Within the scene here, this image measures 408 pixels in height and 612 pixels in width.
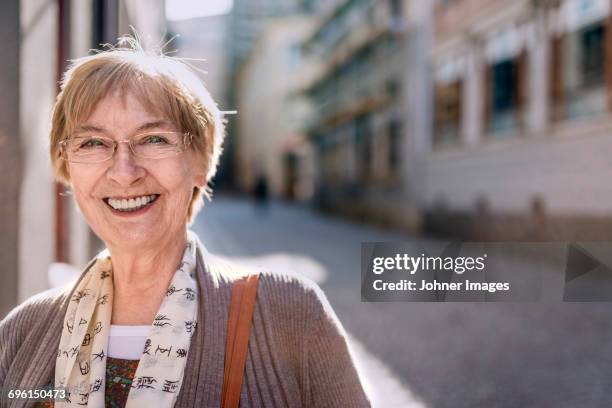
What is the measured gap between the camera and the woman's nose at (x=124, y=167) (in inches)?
59.5

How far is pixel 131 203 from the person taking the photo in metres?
1.56

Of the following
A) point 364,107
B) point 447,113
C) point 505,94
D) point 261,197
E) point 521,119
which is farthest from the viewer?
point 261,197

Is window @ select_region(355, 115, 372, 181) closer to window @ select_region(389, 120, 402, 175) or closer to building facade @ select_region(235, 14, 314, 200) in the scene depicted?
window @ select_region(389, 120, 402, 175)

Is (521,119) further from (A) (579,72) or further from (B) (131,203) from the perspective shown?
(B) (131,203)

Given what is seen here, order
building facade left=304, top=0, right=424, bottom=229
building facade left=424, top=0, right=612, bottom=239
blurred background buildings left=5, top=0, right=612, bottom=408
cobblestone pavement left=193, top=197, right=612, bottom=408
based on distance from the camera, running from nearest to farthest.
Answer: blurred background buildings left=5, top=0, right=612, bottom=408 < cobblestone pavement left=193, top=197, right=612, bottom=408 < building facade left=424, top=0, right=612, bottom=239 < building facade left=304, top=0, right=424, bottom=229

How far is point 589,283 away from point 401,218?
1471cm

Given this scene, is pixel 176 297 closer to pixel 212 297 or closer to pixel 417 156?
pixel 212 297

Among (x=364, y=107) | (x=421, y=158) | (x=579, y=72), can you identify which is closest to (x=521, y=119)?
(x=579, y=72)

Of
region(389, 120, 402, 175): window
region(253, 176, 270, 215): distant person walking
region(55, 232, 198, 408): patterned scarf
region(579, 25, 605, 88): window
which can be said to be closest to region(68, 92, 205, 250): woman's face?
region(55, 232, 198, 408): patterned scarf

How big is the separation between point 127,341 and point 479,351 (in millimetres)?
3353

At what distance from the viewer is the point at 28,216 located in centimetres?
277

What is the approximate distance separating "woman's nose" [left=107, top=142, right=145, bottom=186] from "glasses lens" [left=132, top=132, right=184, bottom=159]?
0.06 ft

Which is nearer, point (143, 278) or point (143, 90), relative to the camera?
point (143, 90)

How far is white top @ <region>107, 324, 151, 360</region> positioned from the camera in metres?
1.52
